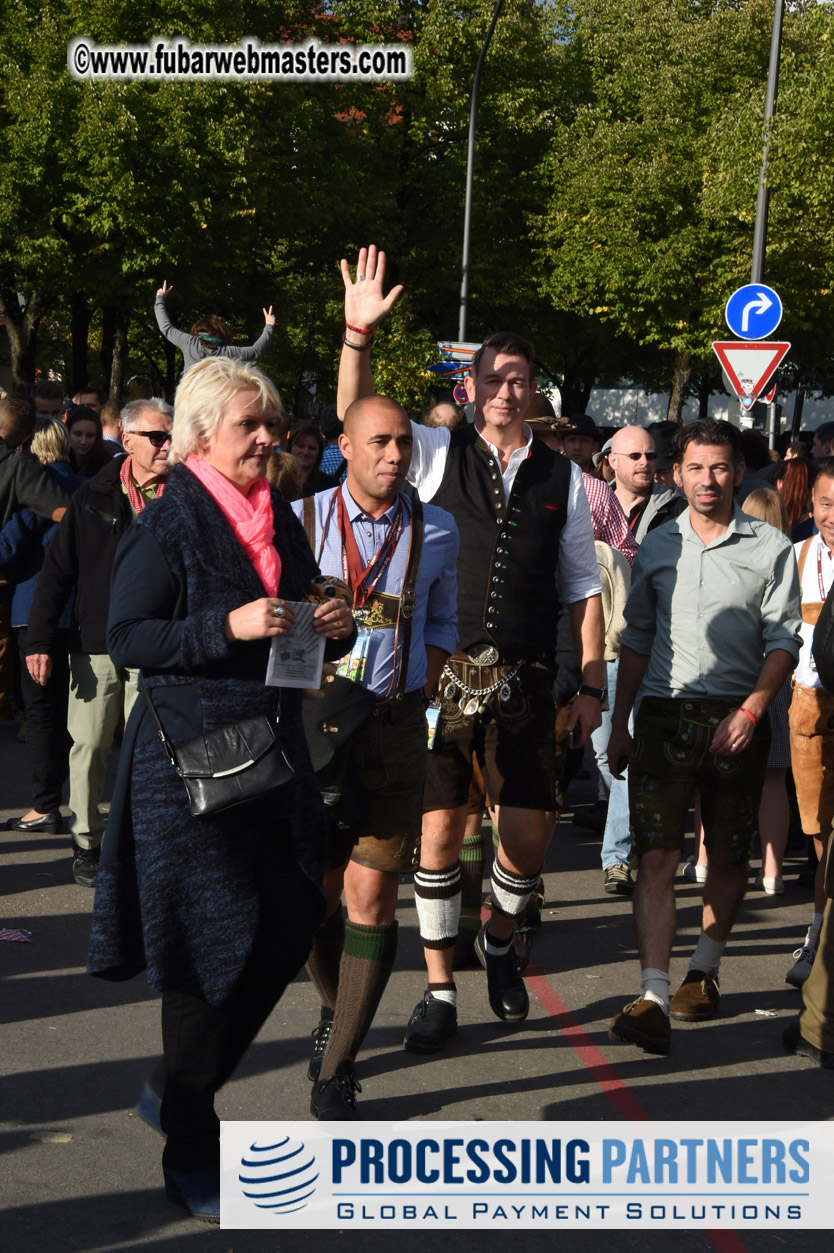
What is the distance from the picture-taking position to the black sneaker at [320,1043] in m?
4.52

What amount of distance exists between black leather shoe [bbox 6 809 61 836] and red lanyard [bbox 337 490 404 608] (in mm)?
3871

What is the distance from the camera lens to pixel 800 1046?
498 cm

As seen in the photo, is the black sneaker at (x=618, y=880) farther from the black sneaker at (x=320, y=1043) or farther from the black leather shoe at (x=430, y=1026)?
the black sneaker at (x=320, y=1043)

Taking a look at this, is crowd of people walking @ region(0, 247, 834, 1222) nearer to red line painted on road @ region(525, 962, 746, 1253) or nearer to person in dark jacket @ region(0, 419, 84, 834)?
person in dark jacket @ region(0, 419, 84, 834)

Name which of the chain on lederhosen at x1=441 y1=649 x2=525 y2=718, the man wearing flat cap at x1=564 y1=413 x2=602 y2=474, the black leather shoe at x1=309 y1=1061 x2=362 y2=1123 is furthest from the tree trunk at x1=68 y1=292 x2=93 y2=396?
the black leather shoe at x1=309 y1=1061 x2=362 y2=1123

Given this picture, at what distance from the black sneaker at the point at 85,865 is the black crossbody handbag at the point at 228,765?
139 inches

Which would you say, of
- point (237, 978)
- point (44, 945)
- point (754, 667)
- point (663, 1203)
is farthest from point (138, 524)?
point (44, 945)

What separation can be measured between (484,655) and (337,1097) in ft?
5.27

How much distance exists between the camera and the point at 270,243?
32.2 m

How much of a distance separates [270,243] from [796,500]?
25.8 m

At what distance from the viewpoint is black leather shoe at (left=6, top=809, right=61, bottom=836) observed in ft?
25.2

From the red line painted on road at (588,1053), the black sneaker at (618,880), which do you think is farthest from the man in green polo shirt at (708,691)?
the black sneaker at (618,880)

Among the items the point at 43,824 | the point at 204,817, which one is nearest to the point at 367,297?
the point at 204,817

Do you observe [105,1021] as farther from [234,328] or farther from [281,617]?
[234,328]
